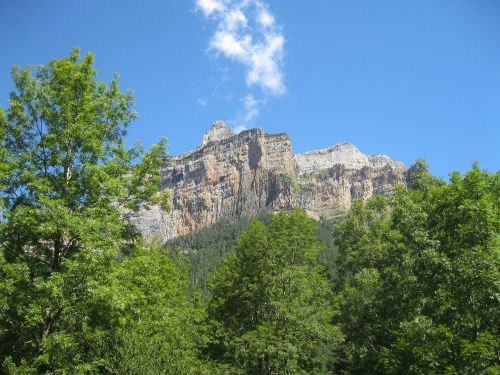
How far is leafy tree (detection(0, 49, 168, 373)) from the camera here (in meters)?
11.3

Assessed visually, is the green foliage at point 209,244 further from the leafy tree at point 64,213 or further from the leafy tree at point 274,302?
the leafy tree at point 64,213

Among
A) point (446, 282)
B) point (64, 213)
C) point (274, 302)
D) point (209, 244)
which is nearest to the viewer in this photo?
point (64, 213)

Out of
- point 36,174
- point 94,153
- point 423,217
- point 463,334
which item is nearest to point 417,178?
point 423,217

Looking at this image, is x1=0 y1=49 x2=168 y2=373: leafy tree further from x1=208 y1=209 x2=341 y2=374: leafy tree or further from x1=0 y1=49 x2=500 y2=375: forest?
x1=208 y1=209 x2=341 y2=374: leafy tree

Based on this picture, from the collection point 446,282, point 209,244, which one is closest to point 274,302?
point 446,282

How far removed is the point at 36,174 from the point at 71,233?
245 cm

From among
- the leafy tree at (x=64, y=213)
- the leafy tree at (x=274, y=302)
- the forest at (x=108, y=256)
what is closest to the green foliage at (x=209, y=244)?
the leafy tree at (x=274, y=302)

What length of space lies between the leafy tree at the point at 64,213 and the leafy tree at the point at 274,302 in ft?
37.6

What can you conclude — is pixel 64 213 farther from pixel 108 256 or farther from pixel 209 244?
pixel 209 244

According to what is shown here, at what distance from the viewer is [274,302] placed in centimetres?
2281

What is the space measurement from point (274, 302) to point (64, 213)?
1399cm

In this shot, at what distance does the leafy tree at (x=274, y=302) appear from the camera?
22594 mm

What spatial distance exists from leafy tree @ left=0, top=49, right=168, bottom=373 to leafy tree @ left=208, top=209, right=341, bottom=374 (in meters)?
11.5

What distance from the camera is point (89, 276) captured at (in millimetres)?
11258
